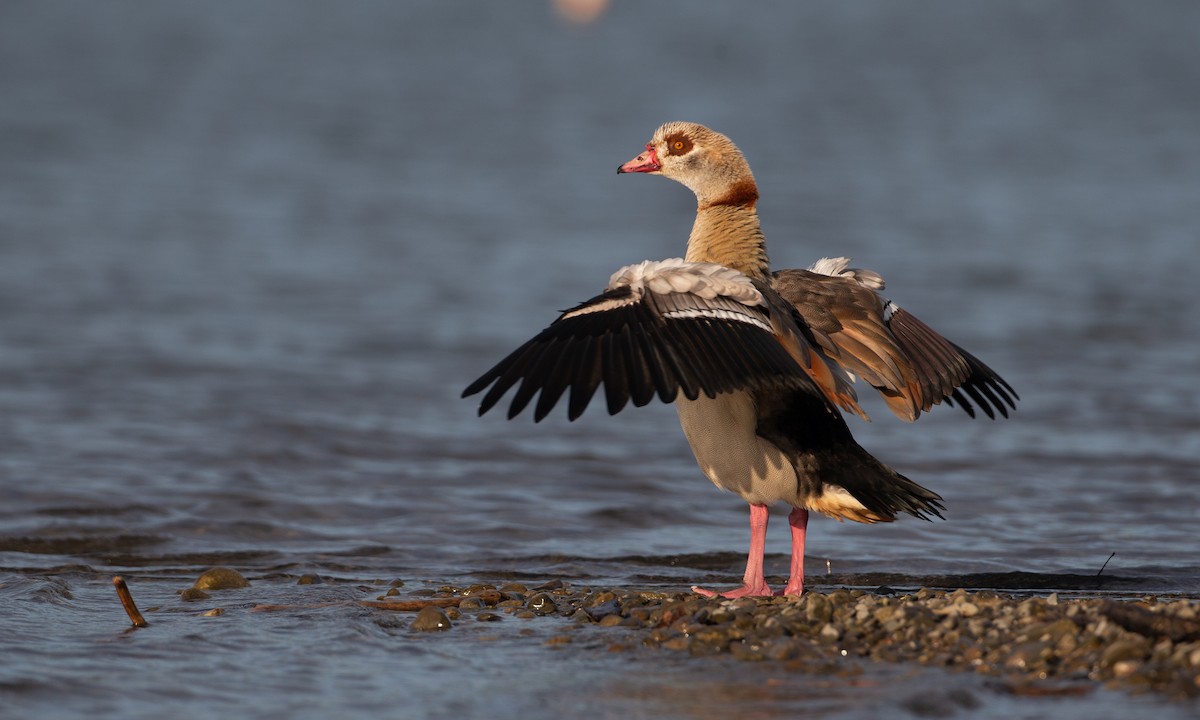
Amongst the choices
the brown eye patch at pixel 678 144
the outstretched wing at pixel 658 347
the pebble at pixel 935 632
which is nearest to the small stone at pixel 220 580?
the pebble at pixel 935 632

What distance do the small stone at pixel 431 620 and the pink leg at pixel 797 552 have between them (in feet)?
5.35

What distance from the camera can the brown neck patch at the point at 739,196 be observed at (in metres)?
8.02

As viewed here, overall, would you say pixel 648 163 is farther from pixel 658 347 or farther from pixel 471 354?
pixel 471 354

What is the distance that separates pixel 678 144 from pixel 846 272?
1205 mm

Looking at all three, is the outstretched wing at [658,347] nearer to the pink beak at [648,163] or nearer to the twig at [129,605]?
the twig at [129,605]

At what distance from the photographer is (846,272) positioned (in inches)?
315

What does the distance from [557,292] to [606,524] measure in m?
7.56

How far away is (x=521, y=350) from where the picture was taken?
6.65 metres

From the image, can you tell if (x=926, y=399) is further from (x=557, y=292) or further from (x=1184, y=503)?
(x=557, y=292)

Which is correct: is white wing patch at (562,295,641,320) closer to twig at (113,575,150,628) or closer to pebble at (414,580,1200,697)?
pebble at (414,580,1200,697)

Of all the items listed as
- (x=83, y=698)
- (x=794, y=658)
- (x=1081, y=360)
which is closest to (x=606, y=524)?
(x=794, y=658)

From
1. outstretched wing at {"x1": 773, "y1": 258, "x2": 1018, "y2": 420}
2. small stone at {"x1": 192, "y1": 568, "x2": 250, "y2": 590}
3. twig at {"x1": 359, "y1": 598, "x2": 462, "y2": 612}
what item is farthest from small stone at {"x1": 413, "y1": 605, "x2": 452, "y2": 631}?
outstretched wing at {"x1": 773, "y1": 258, "x2": 1018, "y2": 420}

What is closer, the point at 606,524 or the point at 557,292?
the point at 606,524

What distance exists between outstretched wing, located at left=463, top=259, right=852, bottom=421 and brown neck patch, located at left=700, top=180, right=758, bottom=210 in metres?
1.21
